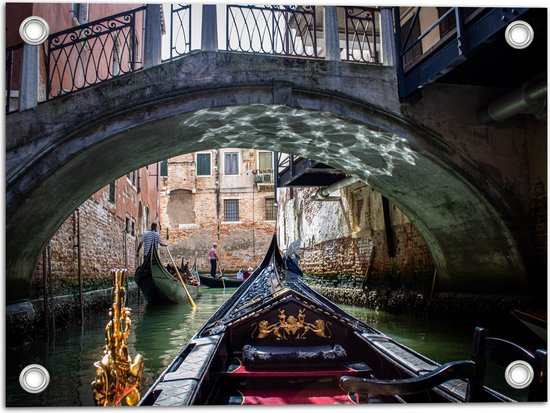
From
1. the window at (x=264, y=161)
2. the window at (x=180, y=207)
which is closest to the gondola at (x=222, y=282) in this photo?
the window at (x=180, y=207)

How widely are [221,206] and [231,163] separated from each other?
138cm

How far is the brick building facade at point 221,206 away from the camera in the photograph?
13.8m

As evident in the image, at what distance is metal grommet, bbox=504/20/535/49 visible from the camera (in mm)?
1534

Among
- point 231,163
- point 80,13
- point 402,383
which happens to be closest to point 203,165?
point 231,163

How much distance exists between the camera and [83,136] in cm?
268

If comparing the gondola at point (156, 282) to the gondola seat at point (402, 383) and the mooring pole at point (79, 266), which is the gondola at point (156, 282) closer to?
the mooring pole at point (79, 266)

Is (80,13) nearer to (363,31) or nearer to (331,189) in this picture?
(363,31)

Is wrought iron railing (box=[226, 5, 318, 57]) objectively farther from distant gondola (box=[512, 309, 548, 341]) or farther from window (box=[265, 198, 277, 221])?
window (box=[265, 198, 277, 221])

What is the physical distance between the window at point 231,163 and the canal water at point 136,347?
9.54m

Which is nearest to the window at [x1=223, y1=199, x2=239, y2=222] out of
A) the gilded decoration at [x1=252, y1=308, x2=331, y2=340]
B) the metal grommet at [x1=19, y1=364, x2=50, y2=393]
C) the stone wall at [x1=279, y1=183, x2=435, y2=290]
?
the stone wall at [x1=279, y1=183, x2=435, y2=290]

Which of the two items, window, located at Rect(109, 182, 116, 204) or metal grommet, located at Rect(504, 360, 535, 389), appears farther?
window, located at Rect(109, 182, 116, 204)

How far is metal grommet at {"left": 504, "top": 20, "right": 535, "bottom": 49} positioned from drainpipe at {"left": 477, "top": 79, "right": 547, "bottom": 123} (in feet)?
3.58

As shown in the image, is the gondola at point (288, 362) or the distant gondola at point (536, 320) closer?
the gondola at point (288, 362)

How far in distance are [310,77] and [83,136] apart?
54.9 inches
